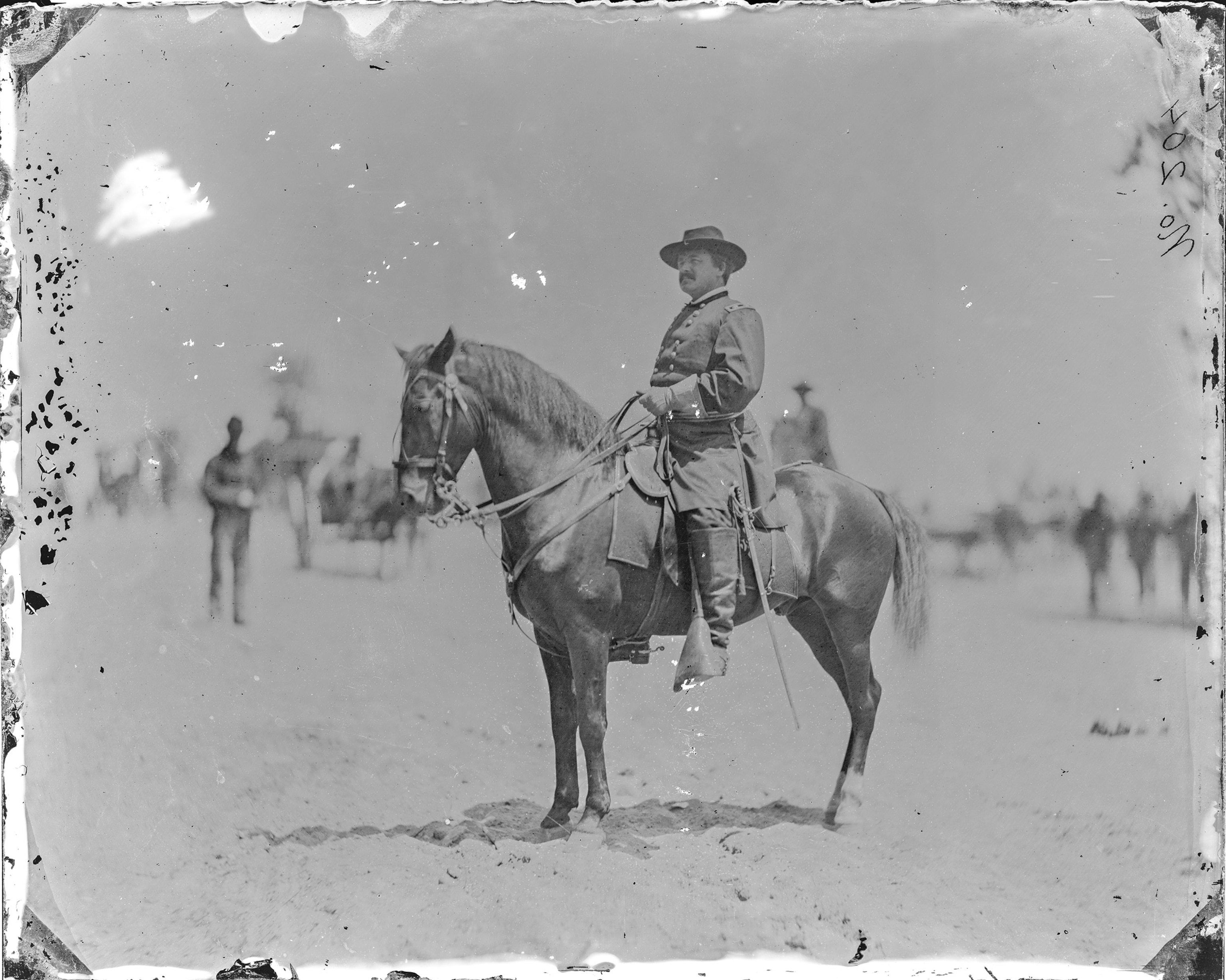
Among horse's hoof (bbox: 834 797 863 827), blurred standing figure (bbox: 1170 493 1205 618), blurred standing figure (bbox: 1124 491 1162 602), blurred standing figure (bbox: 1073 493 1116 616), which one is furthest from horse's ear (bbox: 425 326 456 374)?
blurred standing figure (bbox: 1170 493 1205 618)

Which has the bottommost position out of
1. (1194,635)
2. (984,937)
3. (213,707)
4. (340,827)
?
(984,937)

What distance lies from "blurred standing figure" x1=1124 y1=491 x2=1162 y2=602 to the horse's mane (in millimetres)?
2307

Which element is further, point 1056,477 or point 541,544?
point 1056,477

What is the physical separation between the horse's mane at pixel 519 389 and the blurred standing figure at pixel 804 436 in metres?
0.77

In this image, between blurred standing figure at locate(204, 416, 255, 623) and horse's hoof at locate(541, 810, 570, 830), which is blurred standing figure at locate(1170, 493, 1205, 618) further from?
blurred standing figure at locate(204, 416, 255, 623)

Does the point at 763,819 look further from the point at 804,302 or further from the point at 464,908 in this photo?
the point at 804,302

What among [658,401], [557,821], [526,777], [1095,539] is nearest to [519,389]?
[658,401]

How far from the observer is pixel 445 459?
438 centimetres

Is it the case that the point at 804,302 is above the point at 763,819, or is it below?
above

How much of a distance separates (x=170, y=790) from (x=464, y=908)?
132 cm

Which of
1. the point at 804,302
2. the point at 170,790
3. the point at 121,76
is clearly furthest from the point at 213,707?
the point at 804,302

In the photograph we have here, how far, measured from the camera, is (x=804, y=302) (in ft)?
15.5

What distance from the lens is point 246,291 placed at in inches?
187

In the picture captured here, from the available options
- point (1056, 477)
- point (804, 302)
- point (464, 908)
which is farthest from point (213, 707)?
point (1056, 477)
